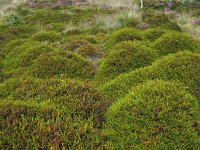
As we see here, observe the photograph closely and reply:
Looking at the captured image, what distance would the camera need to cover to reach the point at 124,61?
9.00 m

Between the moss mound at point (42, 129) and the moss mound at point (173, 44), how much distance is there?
5.90 m

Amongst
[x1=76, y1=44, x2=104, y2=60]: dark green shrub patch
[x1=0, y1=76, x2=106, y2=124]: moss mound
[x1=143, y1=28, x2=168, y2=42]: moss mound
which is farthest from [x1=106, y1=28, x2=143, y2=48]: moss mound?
[x1=0, y1=76, x2=106, y2=124]: moss mound

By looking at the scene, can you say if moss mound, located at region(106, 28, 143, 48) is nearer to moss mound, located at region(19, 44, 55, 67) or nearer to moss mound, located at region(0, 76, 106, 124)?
moss mound, located at region(19, 44, 55, 67)

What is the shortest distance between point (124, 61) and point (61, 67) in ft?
6.70

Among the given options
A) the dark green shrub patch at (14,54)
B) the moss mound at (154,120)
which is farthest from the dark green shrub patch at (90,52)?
the moss mound at (154,120)

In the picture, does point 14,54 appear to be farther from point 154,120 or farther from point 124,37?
point 154,120

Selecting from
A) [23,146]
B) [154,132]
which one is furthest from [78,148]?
[154,132]

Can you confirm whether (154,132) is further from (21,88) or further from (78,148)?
(21,88)

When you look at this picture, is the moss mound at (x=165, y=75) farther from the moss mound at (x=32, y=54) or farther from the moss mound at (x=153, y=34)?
the moss mound at (x=153, y=34)

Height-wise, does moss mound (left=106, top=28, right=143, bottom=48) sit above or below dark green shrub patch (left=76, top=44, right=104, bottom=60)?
above

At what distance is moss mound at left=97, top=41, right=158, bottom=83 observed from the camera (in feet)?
29.1

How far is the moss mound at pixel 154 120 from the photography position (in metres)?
5.27

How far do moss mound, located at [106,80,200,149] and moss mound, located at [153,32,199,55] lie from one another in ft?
14.5

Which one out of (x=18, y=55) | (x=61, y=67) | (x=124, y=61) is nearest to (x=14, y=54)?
(x=18, y=55)
